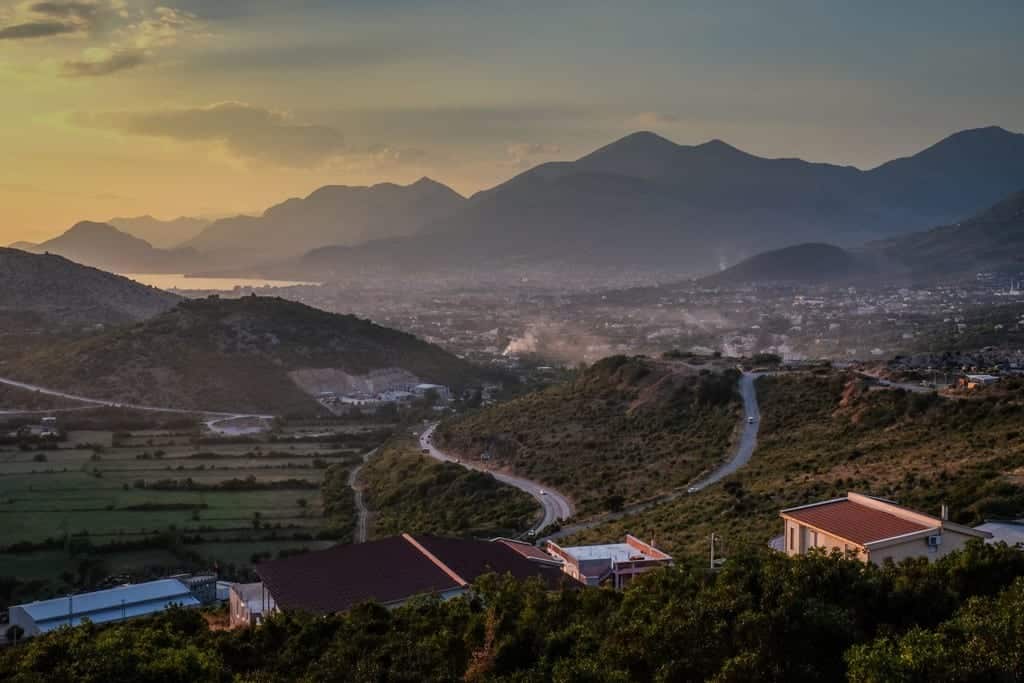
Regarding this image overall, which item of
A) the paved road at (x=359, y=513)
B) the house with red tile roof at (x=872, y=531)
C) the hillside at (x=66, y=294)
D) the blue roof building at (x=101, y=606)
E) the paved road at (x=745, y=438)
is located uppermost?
the hillside at (x=66, y=294)

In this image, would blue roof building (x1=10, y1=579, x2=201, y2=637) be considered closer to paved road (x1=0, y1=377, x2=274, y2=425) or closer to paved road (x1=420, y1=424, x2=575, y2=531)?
paved road (x1=420, y1=424, x2=575, y2=531)

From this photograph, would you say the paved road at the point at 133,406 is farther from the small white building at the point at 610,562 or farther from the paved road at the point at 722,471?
the small white building at the point at 610,562

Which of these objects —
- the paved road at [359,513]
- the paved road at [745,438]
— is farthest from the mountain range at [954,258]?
the paved road at [359,513]

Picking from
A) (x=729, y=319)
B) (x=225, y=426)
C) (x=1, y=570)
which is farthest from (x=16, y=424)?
(x=729, y=319)

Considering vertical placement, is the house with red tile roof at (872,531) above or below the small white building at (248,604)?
above

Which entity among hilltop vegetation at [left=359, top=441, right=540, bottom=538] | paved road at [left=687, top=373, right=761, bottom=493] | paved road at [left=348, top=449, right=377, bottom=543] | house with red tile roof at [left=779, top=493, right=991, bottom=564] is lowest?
paved road at [left=348, top=449, right=377, bottom=543]

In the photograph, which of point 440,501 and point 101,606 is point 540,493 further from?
point 101,606

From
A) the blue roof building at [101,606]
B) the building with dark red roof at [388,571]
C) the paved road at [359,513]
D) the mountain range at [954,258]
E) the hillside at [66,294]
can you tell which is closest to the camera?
the building with dark red roof at [388,571]

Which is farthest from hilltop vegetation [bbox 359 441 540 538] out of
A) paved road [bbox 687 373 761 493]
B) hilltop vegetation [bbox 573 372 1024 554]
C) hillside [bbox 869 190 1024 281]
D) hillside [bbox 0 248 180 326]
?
hillside [bbox 869 190 1024 281]
